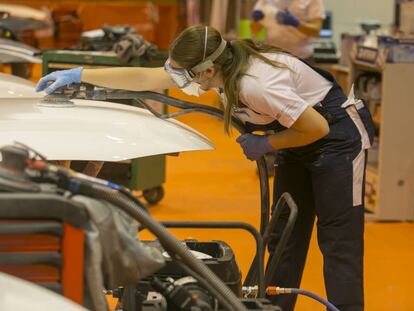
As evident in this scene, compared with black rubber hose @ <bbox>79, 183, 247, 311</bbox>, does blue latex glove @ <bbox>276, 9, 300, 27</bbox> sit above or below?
above

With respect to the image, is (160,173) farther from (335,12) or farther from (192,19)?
(192,19)

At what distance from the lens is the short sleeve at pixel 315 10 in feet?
24.0

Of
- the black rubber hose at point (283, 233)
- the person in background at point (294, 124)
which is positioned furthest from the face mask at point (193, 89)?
the black rubber hose at point (283, 233)

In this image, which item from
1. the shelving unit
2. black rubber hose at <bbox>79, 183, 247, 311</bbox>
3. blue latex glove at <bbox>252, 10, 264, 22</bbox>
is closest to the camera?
black rubber hose at <bbox>79, 183, 247, 311</bbox>

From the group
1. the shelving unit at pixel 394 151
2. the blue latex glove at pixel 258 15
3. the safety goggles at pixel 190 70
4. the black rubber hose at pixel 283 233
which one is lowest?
the shelving unit at pixel 394 151

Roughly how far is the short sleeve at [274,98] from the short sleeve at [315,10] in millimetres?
4225

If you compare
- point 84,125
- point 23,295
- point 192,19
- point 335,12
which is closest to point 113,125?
point 84,125

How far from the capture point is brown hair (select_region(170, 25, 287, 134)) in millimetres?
3125

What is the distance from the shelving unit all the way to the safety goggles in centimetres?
316

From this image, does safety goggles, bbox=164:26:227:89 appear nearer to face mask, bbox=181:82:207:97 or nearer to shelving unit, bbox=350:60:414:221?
face mask, bbox=181:82:207:97

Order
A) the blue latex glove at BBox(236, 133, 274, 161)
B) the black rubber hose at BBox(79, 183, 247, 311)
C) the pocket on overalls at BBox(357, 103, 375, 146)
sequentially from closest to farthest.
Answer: the black rubber hose at BBox(79, 183, 247, 311) → the blue latex glove at BBox(236, 133, 274, 161) → the pocket on overalls at BBox(357, 103, 375, 146)

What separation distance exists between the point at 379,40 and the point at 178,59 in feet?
11.4

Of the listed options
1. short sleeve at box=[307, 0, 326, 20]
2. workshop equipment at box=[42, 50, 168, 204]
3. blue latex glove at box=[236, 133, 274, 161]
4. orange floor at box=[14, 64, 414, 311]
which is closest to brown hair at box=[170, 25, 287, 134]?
blue latex glove at box=[236, 133, 274, 161]

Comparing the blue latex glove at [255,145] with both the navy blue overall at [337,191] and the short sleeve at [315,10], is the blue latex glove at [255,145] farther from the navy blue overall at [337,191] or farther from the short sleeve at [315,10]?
the short sleeve at [315,10]
